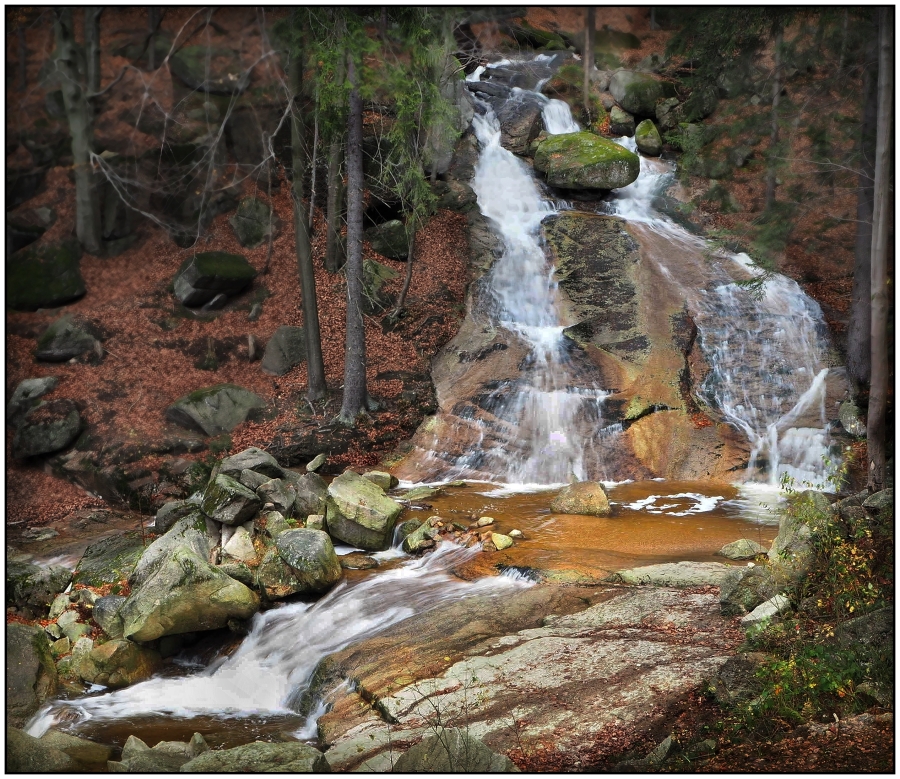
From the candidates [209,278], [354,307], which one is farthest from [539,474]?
[209,278]

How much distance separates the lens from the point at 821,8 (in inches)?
264

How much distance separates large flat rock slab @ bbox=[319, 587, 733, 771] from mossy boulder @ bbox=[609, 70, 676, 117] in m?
13.4

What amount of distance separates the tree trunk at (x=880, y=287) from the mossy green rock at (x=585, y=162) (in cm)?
903

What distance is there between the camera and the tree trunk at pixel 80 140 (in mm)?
10766

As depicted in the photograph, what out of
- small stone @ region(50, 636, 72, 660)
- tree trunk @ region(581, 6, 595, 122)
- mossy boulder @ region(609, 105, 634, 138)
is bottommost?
small stone @ region(50, 636, 72, 660)

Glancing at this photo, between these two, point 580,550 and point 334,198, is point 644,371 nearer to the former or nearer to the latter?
point 580,550

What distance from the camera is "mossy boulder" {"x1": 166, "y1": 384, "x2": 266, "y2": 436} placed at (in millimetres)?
12648

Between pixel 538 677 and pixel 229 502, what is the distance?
5.13m

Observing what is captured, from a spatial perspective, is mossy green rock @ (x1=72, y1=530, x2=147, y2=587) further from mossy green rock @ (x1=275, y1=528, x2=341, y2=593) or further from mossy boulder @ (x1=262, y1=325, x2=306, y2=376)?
mossy boulder @ (x1=262, y1=325, x2=306, y2=376)

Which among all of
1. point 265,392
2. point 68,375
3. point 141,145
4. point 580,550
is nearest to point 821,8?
point 580,550

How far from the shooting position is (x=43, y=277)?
47.5ft

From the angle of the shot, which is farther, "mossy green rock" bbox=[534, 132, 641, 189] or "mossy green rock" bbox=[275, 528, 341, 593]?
"mossy green rock" bbox=[534, 132, 641, 189]

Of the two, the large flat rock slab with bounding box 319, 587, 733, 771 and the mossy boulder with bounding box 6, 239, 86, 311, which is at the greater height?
the mossy boulder with bounding box 6, 239, 86, 311

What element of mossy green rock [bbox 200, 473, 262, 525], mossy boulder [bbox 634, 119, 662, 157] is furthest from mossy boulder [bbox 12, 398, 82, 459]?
mossy boulder [bbox 634, 119, 662, 157]
